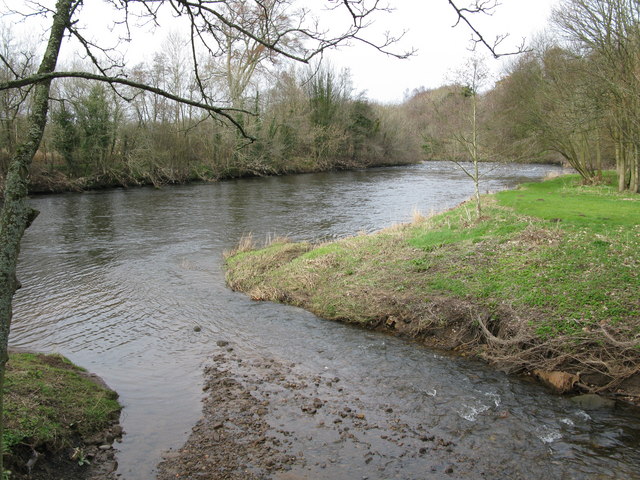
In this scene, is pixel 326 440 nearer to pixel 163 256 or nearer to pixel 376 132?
pixel 163 256

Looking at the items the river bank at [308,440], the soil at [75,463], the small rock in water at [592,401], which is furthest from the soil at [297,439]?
the small rock in water at [592,401]

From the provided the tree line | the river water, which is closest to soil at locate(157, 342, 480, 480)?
the river water

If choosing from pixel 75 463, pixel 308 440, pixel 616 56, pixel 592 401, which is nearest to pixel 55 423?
pixel 75 463

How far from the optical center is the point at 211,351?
854 centimetres

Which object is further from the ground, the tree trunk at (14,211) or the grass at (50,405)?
the tree trunk at (14,211)

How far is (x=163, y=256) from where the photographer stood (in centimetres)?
1549

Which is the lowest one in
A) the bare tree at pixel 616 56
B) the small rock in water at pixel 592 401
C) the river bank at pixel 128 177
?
the small rock in water at pixel 592 401

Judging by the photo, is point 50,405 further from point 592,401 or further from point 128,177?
point 128,177

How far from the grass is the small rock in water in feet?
21.1

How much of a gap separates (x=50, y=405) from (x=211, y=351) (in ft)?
10.6

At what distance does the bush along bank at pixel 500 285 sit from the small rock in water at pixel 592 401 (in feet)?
0.67

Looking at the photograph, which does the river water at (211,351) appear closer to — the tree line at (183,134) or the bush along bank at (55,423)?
the bush along bank at (55,423)

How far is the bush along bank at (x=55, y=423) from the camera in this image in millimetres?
4652

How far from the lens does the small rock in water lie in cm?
666
